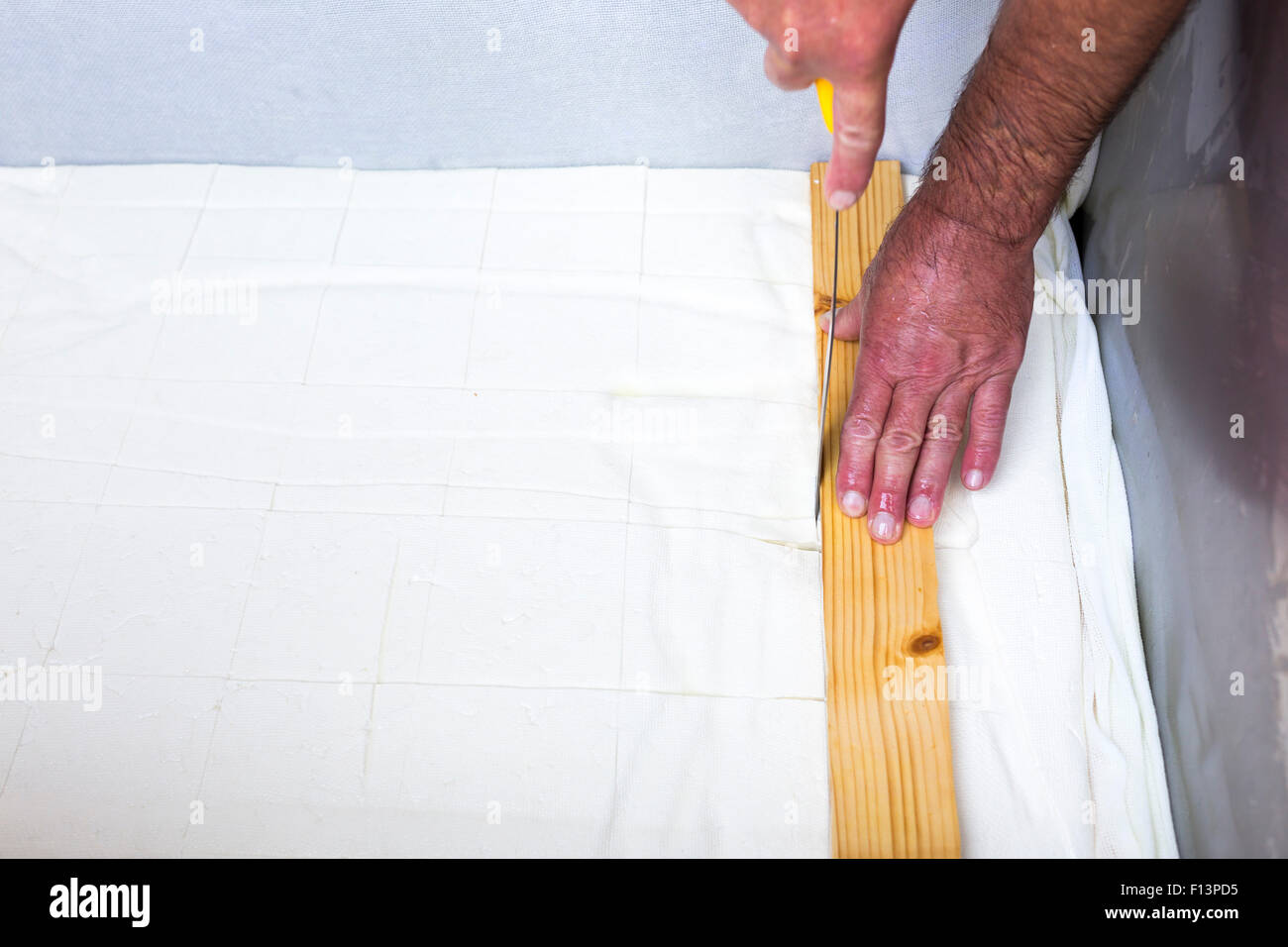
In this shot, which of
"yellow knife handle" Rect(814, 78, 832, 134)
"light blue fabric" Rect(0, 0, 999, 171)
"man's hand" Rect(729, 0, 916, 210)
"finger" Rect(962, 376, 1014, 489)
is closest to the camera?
"man's hand" Rect(729, 0, 916, 210)

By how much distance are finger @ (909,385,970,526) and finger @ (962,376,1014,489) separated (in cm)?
2

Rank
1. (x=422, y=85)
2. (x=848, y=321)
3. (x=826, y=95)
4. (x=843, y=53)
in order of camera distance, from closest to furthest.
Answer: (x=843, y=53) < (x=826, y=95) < (x=848, y=321) < (x=422, y=85)

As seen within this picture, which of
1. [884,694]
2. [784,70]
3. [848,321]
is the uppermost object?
[784,70]

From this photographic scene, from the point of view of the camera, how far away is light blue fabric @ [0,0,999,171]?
4.51 feet

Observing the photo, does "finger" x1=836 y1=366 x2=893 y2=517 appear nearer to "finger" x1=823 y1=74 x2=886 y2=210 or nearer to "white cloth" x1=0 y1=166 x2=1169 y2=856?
"white cloth" x1=0 y1=166 x2=1169 y2=856

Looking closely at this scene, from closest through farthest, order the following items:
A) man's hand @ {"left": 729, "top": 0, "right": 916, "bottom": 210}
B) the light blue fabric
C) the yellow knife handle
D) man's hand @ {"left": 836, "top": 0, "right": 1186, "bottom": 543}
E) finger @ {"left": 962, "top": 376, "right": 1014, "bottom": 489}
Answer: man's hand @ {"left": 729, "top": 0, "right": 916, "bottom": 210}
the yellow knife handle
man's hand @ {"left": 836, "top": 0, "right": 1186, "bottom": 543}
finger @ {"left": 962, "top": 376, "right": 1014, "bottom": 489}
the light blue fabric

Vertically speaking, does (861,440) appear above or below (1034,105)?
below

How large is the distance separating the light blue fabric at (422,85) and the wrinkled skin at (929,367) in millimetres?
409

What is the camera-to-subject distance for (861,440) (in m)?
1.11

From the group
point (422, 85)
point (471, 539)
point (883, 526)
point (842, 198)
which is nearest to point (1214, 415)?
point (883, 526)

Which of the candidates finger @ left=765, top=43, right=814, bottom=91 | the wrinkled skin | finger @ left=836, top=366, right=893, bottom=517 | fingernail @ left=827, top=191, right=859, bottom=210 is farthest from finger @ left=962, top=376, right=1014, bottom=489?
finger @ left=765, top=43, right=814, bottom=91

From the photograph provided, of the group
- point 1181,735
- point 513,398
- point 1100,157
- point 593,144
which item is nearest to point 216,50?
point 593,144

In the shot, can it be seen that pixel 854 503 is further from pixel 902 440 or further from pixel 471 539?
pixel 471 539

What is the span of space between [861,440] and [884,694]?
0.97 ft
